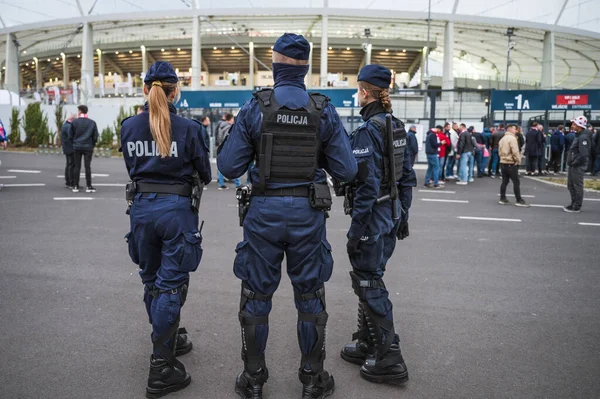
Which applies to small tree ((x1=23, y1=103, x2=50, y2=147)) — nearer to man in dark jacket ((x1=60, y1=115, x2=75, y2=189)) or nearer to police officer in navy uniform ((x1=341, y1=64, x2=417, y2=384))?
man in dark jacket ((x1=60, y1=115, x2=75, y2=189))

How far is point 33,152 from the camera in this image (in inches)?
952

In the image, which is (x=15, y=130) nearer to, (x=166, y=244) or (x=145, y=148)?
(x=145, y=148)

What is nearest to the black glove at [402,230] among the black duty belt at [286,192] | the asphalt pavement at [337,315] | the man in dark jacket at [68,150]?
the asphalt pavement at [337,315]

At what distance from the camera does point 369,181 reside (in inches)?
124

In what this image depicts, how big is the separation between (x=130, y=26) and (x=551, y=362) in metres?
51.4

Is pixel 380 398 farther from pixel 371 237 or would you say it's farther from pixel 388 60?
pixel 388 60

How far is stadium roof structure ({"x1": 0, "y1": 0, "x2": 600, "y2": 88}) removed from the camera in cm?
4134

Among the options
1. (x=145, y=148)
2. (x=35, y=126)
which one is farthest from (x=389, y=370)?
(x=35, y=126)

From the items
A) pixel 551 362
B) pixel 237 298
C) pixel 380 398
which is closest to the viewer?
pixel 380 398

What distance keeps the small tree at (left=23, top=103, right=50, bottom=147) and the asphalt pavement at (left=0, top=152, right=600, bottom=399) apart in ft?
64.2

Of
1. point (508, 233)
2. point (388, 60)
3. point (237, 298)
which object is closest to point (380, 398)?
point (237, 298)

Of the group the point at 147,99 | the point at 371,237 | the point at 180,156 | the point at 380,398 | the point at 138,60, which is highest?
the point at 138,60

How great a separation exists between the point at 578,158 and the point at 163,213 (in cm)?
957

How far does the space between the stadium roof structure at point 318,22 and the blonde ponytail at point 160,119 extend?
39.9 m
